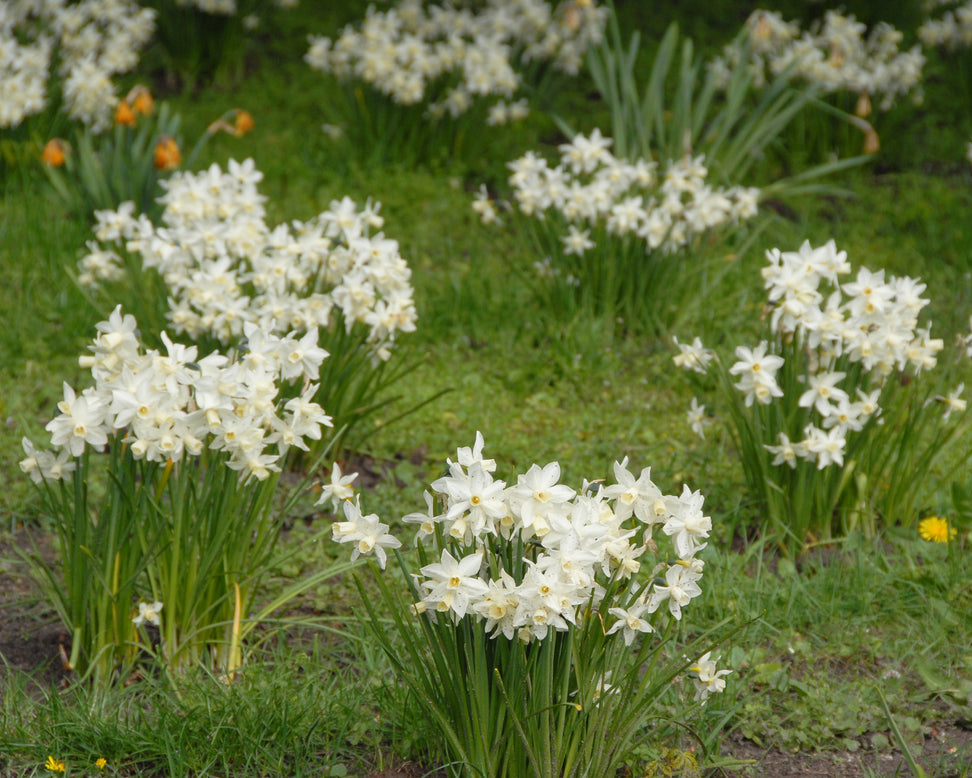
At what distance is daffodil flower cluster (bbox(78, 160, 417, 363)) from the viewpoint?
10.2 feet

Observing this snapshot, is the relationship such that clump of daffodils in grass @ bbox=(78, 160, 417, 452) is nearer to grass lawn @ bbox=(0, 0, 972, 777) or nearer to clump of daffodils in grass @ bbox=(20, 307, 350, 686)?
grass lawn @ bbox=(0, 0, 972, 777)

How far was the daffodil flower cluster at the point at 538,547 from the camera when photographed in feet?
5.84

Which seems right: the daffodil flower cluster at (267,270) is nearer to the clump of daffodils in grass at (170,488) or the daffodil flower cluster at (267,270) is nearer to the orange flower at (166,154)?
the clump of daffodils in grass at (170,488)

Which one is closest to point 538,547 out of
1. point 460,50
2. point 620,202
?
point 620,202

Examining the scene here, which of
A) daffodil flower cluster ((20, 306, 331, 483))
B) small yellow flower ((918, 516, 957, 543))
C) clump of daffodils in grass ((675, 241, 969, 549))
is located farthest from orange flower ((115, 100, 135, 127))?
small yellow flower ((918, 516, 957, 543))

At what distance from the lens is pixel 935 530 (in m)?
3.13

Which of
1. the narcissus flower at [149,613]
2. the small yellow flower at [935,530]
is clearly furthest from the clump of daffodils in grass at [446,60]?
the narcissus flower at [149,613]

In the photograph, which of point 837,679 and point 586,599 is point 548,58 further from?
point 586,599

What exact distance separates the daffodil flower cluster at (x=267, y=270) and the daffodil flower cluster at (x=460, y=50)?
2204 mm

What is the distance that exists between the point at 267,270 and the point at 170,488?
1.02m

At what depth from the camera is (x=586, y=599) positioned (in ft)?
6.08

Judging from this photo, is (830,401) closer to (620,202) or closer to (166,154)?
(620,202)

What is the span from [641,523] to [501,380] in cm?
222

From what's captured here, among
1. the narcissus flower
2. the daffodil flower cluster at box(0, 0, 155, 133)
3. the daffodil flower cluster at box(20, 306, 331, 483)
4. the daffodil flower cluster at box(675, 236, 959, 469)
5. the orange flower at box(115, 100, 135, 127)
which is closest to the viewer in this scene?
the daffodil flower cluster at box(20, 306, 331, 483)
